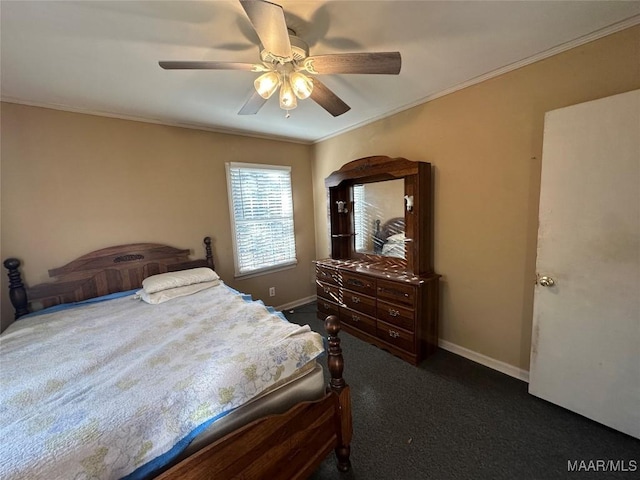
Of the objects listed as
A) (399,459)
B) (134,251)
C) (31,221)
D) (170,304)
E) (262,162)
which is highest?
(262,162)

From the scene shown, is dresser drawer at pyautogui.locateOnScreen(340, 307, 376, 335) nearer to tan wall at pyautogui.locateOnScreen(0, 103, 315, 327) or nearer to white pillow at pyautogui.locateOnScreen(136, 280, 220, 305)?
tan wall at pyautogui.locateOnScreen(0, 103, 315, 327)

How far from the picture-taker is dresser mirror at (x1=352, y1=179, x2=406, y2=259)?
2.69 metres

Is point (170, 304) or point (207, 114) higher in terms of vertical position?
point (207, 114)

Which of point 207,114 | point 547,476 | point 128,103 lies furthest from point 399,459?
point 128,103

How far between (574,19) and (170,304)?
329 centimetres

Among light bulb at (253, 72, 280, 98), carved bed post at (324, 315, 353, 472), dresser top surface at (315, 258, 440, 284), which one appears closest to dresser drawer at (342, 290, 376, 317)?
dresser top surface at (315, 258, 440, 284)

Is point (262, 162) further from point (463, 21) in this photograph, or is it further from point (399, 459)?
point (399, 459)

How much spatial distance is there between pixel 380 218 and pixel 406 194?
44 cm

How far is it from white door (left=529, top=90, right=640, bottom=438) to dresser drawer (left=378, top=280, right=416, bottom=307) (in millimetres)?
853

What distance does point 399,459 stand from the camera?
1.48 m

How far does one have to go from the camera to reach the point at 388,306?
243 cm

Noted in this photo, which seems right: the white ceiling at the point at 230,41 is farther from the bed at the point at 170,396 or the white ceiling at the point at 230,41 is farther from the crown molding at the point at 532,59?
the bed at the point at 170,396

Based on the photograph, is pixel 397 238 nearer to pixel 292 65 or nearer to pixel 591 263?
pixel 591 263

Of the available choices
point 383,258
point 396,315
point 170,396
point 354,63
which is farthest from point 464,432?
point 354,63
